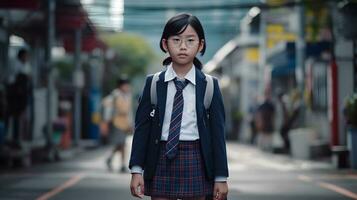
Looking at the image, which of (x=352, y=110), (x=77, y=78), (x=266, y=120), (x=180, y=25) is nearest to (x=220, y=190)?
(x=180, y=25)

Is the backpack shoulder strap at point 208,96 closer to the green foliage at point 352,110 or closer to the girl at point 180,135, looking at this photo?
the girl at point 180,135

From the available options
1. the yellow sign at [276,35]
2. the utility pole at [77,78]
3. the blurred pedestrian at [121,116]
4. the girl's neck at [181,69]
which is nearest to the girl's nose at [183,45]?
the girl's neck at [181,69]

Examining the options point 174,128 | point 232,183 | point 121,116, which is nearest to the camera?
point 174,128

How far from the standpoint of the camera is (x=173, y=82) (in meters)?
4.82

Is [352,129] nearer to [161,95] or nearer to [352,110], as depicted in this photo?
[352,110]

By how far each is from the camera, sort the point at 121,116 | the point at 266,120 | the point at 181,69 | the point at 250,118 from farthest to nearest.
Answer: the point at 250,118 → the point at 266,120 → the point at 121,116 → the point at 181,69

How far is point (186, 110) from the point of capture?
4.75m

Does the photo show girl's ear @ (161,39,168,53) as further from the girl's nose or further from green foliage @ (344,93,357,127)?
green foliage @ (344,93,357,127)

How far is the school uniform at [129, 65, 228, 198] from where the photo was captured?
4750 millimetres

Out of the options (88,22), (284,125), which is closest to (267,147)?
(284,125)

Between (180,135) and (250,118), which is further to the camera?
(250,118)

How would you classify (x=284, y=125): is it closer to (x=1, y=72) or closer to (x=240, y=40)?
(x=1, y=72)

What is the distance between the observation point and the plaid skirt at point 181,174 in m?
4.76

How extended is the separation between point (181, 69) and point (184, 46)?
15 cm
